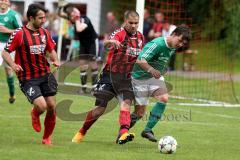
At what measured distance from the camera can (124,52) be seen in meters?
11.2

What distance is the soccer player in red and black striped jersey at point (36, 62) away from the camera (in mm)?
10328

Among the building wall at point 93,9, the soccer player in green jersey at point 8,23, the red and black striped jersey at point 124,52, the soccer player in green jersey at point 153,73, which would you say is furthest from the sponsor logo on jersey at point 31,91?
the building wall at point 93,9

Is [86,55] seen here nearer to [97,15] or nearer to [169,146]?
[169,146]

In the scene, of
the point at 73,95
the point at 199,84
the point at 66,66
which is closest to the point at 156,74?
the point at 66,66

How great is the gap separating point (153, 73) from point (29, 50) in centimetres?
175

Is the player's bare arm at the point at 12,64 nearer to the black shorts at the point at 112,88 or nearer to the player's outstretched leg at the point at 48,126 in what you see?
the player's outstretched leg at the point at 48,126

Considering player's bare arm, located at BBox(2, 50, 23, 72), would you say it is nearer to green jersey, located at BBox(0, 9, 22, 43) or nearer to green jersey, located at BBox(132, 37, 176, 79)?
green jersey, located at BBox(132, 37, 176, 79)

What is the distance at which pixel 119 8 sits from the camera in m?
33.8

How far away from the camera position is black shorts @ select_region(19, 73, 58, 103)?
A: 10.3 meters

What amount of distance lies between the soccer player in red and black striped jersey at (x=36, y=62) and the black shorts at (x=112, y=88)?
745mm

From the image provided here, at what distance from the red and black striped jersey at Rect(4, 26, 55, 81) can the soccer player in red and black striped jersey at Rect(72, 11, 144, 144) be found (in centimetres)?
98

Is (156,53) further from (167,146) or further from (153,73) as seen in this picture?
(167,146)

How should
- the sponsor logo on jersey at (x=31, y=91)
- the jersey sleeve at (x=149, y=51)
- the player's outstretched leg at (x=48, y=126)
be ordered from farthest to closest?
the jersey sleeve at (x=149, y=51), the player's outstretched leg at (x=48, y=126), the sponsor logo on jersey at (x=31, y=91)

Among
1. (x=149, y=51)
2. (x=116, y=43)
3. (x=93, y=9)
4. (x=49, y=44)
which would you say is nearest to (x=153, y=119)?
(x=149, y=51)
